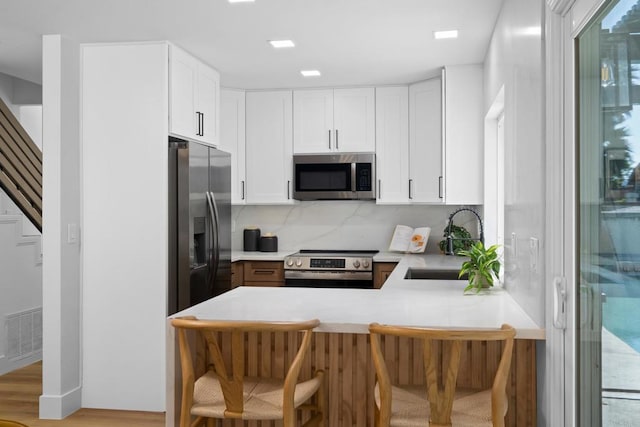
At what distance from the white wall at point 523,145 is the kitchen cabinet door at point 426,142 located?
1.54 m

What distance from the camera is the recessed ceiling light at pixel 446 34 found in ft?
11.9

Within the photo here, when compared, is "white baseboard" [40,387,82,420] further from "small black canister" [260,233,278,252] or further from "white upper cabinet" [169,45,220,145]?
"small black canister" [260,233,278,252]

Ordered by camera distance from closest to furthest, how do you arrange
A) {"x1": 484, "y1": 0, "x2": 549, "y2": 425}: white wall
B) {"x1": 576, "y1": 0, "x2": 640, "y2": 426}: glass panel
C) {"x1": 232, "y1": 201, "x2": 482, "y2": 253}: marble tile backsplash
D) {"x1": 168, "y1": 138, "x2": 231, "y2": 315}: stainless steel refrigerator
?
1. {"x1": 576, "y1": 0, "x2": 640, "y2": 426}: glass panel
2. {"x1": 484, "y1": 0, "x2": 549, "y2": 425}: white wall
3. {"x1": 168, "y1": 138, "x2": 231, "y2": 315}: stainless steel refrigerator
4. {"x1": 232, "y1": 201, "x2": 482, "y2": 253}: marble tile backsplash

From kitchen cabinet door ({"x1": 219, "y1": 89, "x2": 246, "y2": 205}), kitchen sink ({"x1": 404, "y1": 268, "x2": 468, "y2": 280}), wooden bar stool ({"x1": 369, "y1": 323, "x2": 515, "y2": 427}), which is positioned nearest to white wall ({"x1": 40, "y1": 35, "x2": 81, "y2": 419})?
kitchen cabinet door ({"x1": 219, "y1": 89, "x2": 246, "y2": 205})

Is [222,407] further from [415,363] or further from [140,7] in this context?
[140,7]

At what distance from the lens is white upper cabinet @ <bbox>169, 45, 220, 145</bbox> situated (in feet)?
12.7

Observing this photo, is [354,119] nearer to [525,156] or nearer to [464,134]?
[464,134]

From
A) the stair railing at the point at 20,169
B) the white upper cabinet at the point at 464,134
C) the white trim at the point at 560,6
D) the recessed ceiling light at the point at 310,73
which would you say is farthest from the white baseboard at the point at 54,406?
the white trim at the point at 560,6

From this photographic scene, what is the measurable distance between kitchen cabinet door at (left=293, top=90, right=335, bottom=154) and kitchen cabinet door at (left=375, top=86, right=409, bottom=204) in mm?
430

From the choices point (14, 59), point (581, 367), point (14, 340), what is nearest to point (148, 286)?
point (14, 340)

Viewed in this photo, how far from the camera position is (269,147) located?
532cm

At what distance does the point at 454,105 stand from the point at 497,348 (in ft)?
8.69

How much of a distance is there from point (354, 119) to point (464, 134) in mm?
1058

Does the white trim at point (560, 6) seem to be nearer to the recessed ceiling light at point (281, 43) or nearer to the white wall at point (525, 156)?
the white wall at point (525, 156)
